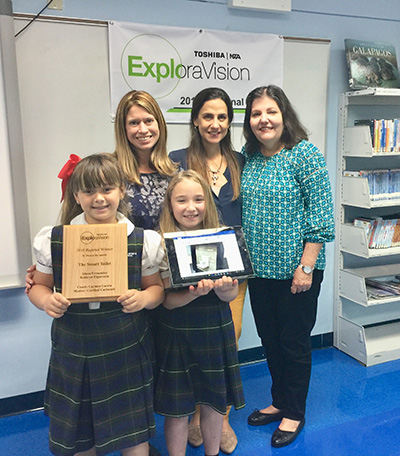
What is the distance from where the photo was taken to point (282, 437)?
225 centimetres

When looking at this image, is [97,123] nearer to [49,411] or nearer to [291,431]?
[49,411]

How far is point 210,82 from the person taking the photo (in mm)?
2721

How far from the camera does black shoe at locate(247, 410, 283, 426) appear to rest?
240cm

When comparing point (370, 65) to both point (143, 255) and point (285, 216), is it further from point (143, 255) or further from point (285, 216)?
point (143, 255)

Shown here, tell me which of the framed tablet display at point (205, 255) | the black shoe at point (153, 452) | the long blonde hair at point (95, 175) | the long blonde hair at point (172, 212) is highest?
the long blonde hair at point (95, 175)

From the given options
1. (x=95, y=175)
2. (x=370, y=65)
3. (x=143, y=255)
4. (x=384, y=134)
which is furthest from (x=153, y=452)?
(x=370, y=65)

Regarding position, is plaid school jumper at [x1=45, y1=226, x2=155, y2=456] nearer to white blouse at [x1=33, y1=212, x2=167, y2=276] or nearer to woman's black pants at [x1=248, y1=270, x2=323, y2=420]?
white blouse at [x1=33, y1=212, x2=167, y2=276]

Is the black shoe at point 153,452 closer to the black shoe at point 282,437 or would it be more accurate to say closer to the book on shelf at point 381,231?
the black shoe at point 282,437

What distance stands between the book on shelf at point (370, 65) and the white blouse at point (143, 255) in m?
2.08

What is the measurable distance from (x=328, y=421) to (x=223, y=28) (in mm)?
2368

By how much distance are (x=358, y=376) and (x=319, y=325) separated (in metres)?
0.50

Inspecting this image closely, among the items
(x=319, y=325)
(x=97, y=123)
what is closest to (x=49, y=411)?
(x=97, y=123)

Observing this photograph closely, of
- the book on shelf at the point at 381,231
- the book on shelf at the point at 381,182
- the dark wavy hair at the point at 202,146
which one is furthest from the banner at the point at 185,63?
the book on shelf at the point at 381,231

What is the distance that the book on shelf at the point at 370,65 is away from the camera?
9.88 ft
